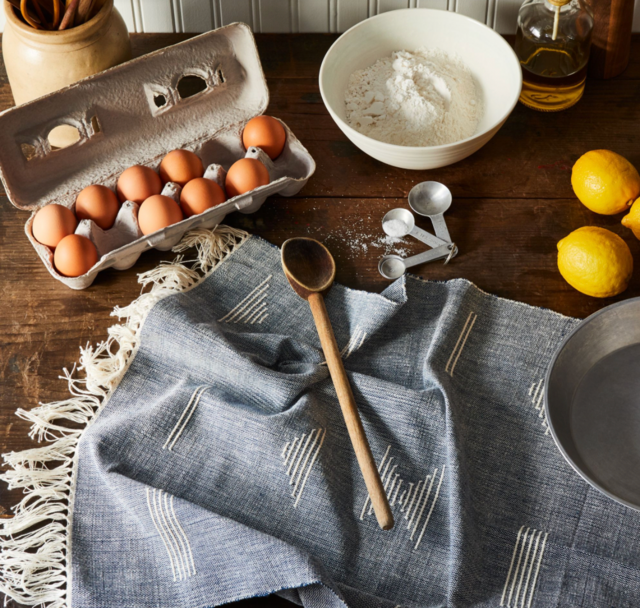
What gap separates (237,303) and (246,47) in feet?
1.45

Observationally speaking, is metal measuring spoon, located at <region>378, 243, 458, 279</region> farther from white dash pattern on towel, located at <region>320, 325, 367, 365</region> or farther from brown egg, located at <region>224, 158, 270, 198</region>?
brown egg, located at <region>224, 158, 270, 198</region>

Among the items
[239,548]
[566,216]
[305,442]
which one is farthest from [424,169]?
[239,548]

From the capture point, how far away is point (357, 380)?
2.99ft

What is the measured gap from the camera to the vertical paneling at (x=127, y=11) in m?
1.30

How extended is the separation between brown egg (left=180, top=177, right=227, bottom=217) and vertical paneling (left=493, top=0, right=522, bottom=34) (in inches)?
27.7

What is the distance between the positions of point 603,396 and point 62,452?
728 millimetres

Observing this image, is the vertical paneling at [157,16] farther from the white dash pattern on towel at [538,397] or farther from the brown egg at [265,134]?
the white dash pattern on towel at [538,397]

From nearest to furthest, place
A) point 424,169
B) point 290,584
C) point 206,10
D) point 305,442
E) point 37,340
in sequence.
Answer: point 290,584 < point 305,442 < point 37,340 < point 424,169 < point 206,10

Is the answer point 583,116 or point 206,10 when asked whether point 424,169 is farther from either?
point 206,10

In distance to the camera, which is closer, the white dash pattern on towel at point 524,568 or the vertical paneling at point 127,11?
the white dash pattern on towel at point 524,568

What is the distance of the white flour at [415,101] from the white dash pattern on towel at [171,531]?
655mm

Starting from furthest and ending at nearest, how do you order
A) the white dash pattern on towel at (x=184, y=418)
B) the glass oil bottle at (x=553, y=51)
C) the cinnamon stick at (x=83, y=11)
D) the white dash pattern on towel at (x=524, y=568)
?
the glass oil bottle at (x=553, y=51) → the cinnamon stick at (x=83, y=11) → the white dash pattern on towel at (x=184, y=418) → the white dash pattern on towel at (x=524, y=568)

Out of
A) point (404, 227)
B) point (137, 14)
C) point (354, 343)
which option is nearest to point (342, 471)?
point (354, 343)

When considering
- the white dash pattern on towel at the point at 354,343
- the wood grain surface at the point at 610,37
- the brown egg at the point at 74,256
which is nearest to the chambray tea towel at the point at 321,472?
the white dash pattern on towel at the point at 354,343
